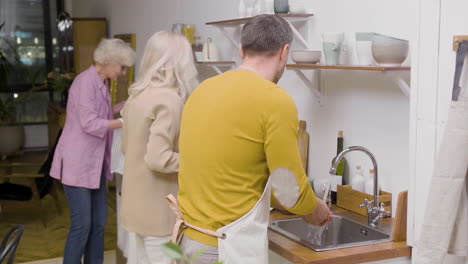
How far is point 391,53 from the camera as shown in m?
2.39

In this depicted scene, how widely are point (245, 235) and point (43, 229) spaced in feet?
13.7

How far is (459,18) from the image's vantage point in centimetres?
199

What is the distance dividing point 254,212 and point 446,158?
0.62 metres

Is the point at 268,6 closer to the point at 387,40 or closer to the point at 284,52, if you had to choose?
the point at 387,40

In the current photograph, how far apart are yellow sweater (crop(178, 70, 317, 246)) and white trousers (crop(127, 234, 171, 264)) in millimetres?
593

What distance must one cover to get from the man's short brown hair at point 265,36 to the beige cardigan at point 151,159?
69 cm

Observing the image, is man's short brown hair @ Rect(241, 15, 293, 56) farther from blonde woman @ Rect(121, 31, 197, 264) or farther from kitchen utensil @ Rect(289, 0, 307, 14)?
kitchen utensil @ Rect(289, 0, 307, 14)

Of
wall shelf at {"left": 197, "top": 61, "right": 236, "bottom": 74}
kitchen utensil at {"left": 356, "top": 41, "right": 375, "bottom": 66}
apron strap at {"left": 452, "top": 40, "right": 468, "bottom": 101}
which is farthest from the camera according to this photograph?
wall shelf at {"left": 197, "top": 61, "right": 236, "bottom": 74}

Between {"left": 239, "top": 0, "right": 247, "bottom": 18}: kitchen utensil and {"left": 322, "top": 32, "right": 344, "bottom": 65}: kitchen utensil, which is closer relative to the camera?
{"left": 322, "top": 32, "right": 344, "bottom": 65}: kitchen utensil

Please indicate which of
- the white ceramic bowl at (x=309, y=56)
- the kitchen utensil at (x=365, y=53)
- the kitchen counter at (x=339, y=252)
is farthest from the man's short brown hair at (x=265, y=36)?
the white ceramic bowl at (x=309, y=56)

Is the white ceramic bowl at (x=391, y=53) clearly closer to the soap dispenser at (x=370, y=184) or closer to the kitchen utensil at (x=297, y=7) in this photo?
the soap dispenser at (x=370, y=184)

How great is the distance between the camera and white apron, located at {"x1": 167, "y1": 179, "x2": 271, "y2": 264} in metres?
2.04

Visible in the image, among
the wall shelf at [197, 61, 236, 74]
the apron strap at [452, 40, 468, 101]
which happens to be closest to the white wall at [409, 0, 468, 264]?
the apron strap at [452, 40, 468, 101]

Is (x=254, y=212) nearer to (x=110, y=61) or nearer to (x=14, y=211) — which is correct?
(x=110, y=61)
